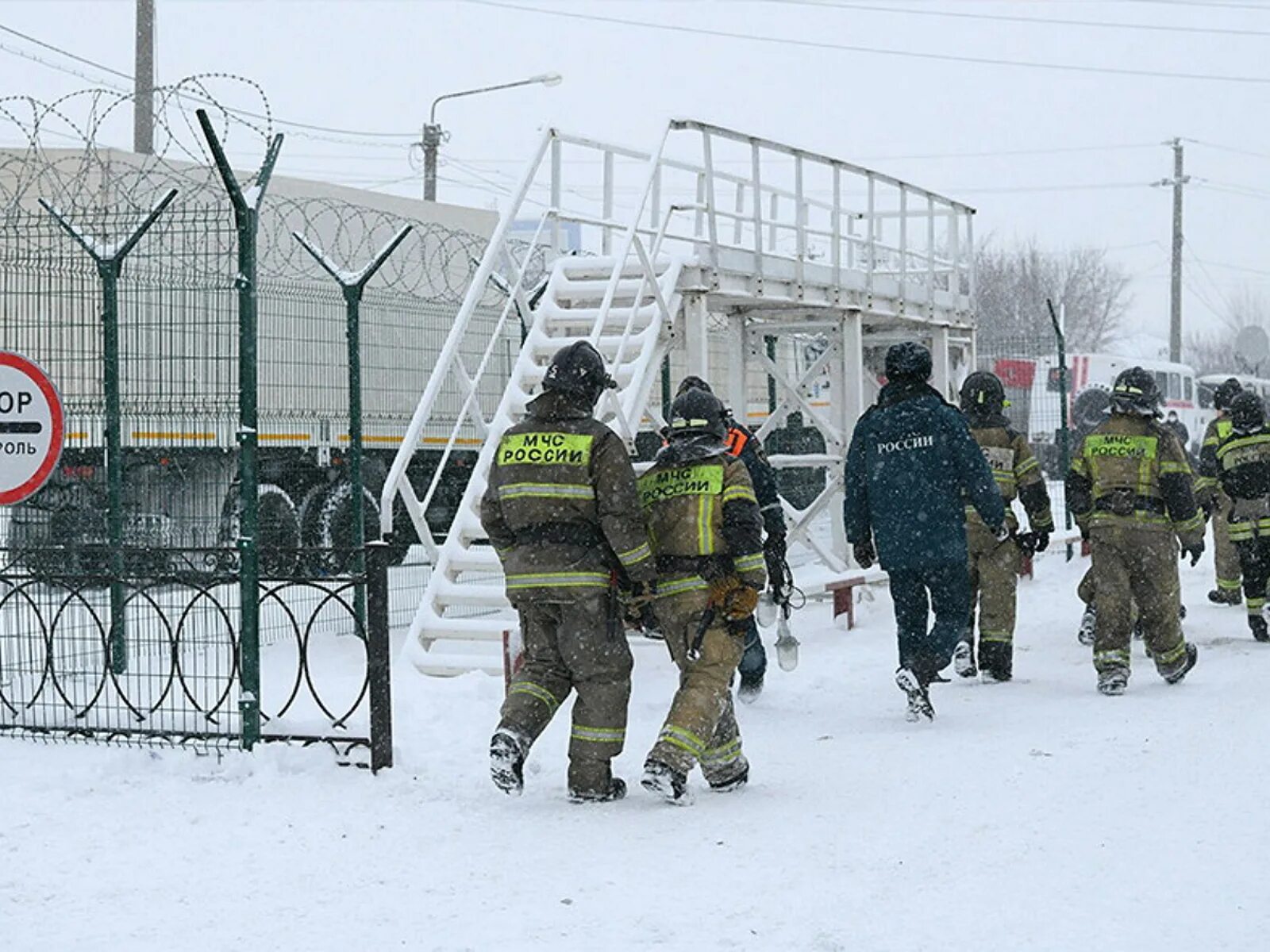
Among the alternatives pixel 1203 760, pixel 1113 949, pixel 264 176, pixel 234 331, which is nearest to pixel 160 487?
pixel 234 331

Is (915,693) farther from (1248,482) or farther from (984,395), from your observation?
(1248,482)

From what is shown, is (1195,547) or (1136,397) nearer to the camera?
(1136,397)

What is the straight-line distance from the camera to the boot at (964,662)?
998 centimetres

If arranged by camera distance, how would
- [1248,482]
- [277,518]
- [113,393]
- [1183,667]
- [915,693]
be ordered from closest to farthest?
[915,693]
[1183,667]
[113,393]
[1248,482]
[277,518]

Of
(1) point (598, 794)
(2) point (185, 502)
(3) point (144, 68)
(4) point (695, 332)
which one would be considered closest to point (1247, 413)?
(4) point (695, 332)

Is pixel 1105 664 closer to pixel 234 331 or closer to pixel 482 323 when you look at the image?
pixel 234 331

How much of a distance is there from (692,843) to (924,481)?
319 centimetres

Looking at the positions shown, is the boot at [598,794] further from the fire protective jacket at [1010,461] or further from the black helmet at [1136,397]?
the black helmet at [1136,397]

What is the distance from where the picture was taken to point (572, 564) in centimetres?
707

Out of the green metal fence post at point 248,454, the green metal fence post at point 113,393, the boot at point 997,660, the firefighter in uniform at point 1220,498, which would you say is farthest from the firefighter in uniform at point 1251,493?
the green metal fence post at point 113,393

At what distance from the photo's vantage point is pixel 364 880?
19.7 feet

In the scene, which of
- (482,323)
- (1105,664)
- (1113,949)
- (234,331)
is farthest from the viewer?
(482,323)

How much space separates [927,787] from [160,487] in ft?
25.6

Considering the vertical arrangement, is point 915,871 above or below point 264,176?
below
